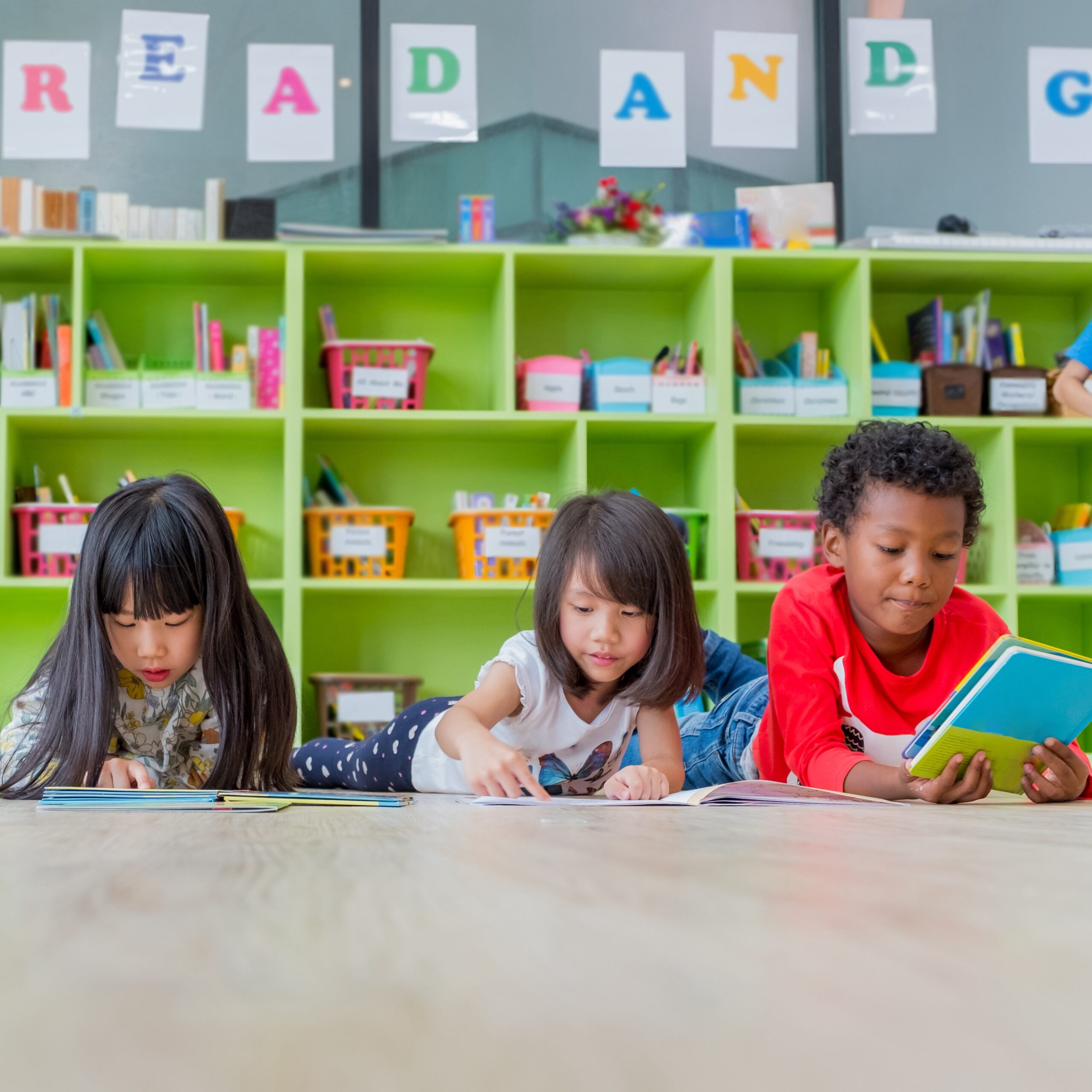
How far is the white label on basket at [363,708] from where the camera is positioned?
106 inches

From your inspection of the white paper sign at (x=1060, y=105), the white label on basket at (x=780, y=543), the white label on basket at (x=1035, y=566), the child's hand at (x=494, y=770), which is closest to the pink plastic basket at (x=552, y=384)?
the white label on basket at (x=780, y=543)

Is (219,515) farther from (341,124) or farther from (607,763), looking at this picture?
(341,124)

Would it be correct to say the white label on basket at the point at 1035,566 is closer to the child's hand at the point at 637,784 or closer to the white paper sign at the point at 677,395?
the white paper sign at the point at 677,395

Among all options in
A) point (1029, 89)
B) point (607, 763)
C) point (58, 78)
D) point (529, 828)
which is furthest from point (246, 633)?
point (1029, 89)

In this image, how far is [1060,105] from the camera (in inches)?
119

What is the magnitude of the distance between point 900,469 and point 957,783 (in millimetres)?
543

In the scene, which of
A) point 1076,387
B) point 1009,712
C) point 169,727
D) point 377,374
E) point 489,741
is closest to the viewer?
point 1009,712

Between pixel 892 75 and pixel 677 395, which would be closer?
Answer: pixel 677 395

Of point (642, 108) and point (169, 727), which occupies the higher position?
point (642, 108)

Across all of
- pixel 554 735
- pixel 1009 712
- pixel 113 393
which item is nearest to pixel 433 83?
pixel 113 393

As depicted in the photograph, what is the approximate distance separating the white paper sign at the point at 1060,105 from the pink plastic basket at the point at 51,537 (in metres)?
2.71

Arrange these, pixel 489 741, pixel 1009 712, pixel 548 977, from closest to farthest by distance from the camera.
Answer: pixel 548 977
pixel 1009 712
pixel 489 741

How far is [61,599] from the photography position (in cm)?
278

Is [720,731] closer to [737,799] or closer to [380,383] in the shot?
[737,799]
